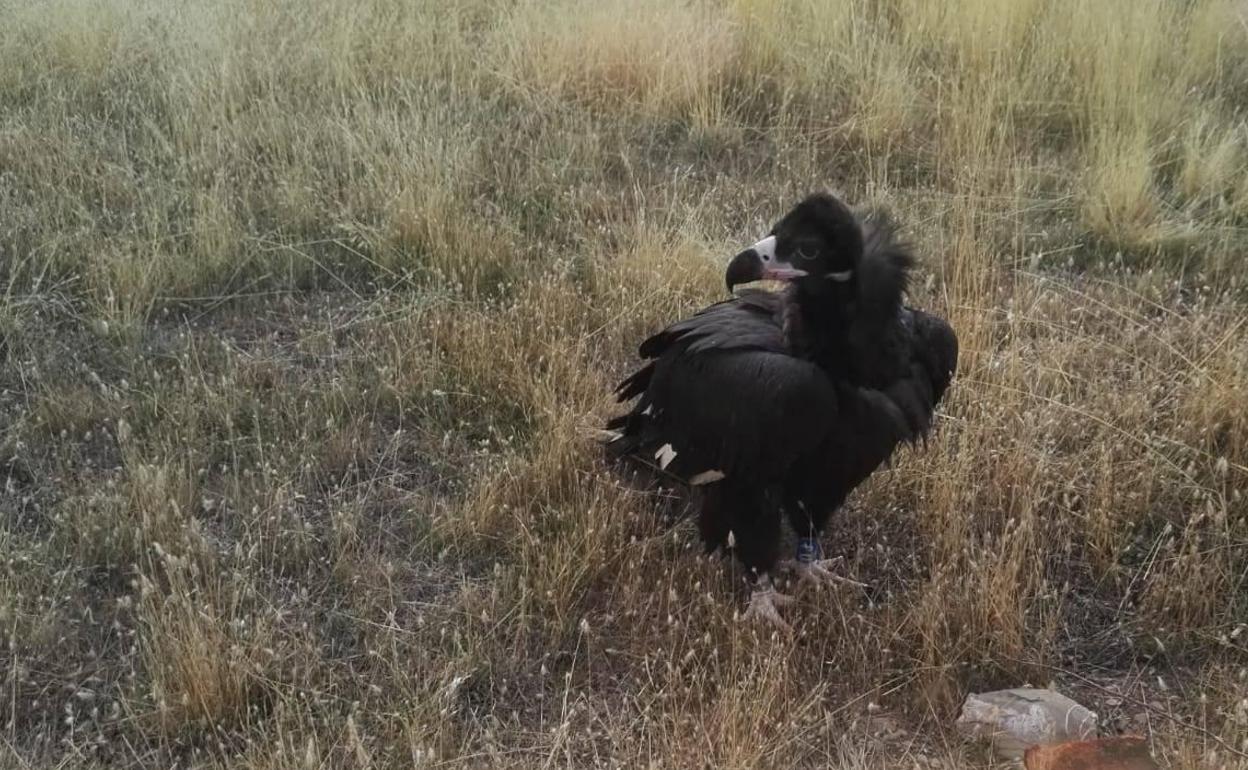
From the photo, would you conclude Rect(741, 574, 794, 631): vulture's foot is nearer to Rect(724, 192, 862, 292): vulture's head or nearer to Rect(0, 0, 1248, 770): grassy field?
Rect(0, 0, 1248, 770): grassy field

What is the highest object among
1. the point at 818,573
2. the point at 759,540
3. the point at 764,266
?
the point at 764,266

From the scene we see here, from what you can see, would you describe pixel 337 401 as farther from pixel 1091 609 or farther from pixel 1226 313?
pixel 1226 313

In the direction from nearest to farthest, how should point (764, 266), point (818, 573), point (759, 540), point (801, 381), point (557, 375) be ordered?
point (801, 381) < point (764, 266) < point (759, 540) < point (818, 573) < point (557, 375)

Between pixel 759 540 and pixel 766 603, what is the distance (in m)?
0.20

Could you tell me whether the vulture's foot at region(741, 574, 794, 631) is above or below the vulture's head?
below

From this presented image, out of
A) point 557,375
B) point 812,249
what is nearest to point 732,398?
point 812,249

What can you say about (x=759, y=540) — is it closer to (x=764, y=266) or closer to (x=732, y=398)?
(x=732, y=398)

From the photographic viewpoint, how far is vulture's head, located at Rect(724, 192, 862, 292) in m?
3.20

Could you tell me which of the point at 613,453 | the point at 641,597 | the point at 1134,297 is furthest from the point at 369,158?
the point at 1134,297

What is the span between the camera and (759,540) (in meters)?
3.52

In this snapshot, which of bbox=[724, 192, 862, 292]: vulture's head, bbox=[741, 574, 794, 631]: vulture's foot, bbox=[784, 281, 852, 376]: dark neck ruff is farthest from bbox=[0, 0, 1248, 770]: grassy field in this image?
bbox=[724, 192, 862, 292]: vulture's head

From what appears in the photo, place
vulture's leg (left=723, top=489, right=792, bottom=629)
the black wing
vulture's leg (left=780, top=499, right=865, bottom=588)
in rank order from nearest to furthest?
the black wing < vulture's leg (left=723, top=489, right=792, bottom=629) < vulture's leg (left=780, top=499, right=865, bottom=588)

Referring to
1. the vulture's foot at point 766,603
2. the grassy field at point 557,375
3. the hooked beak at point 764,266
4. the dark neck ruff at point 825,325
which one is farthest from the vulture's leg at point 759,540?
the hooked beak at point 764,266

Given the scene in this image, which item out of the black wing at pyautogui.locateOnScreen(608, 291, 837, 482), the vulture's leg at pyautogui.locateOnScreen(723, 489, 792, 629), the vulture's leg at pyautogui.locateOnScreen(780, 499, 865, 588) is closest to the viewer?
the black wing at pyautogui.locateOnScreen(608, 291, 837, 482)
